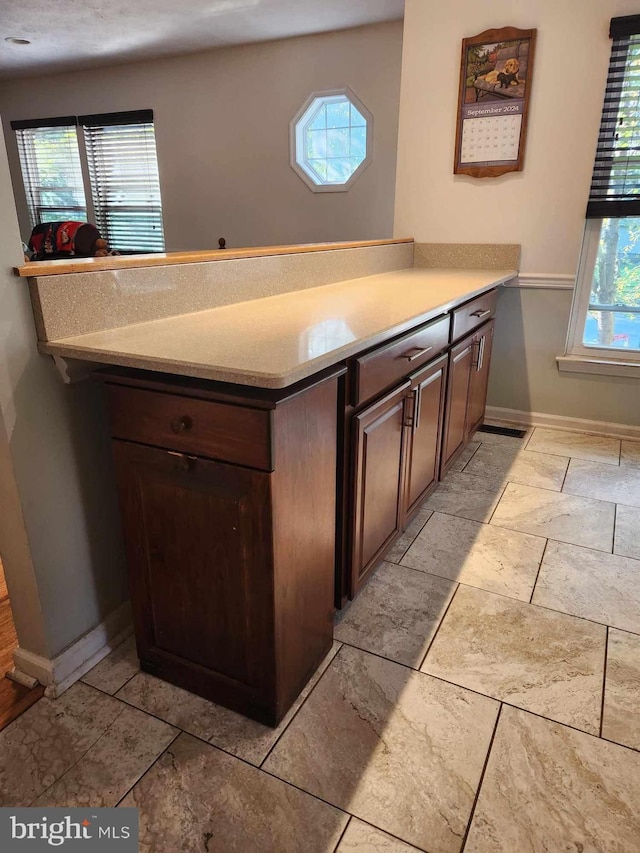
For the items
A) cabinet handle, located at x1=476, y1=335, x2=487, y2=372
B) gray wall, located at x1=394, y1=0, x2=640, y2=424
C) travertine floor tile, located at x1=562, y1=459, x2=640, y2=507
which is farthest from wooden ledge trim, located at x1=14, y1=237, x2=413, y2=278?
travertine floor tile, located at x1=562, y1=459, x2=640, y2=507

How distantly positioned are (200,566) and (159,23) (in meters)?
4.40

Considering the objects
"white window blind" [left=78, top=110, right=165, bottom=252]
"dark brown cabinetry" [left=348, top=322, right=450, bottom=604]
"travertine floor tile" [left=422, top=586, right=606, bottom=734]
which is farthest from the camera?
"white window blind" [left=78, top=110, right=165, bottom=252]

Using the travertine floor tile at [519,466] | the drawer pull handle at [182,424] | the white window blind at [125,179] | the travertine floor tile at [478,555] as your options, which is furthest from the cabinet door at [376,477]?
the white window blind at [125,179]

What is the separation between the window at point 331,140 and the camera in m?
4.44

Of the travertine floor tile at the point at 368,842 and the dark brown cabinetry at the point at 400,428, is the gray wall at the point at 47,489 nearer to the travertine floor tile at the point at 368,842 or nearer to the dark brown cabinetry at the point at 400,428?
the dark brown cabinetry at the point at 400,428

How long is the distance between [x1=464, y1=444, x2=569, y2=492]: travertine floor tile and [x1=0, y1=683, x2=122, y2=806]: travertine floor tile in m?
1.90

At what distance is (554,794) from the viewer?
47.1 inches

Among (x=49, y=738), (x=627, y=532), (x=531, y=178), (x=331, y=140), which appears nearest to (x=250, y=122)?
(x=331, y=140)

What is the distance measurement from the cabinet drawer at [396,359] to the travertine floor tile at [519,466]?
0.87m

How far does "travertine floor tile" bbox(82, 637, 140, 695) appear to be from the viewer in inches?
59.1

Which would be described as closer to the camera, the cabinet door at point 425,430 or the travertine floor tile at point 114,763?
the travertine floor tile at point 114,763

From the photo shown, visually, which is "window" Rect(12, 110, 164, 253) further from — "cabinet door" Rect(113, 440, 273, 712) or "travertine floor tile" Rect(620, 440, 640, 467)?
"cabinet door" Rect(113, 440, 273, 712)

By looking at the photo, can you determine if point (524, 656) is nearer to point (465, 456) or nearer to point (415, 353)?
point (415, 353)

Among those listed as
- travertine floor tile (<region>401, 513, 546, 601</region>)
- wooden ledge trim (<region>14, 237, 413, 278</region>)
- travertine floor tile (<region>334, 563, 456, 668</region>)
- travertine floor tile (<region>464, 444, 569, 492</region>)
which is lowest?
travertine floor tile (<region>464, 444, 569, 492</region>)
